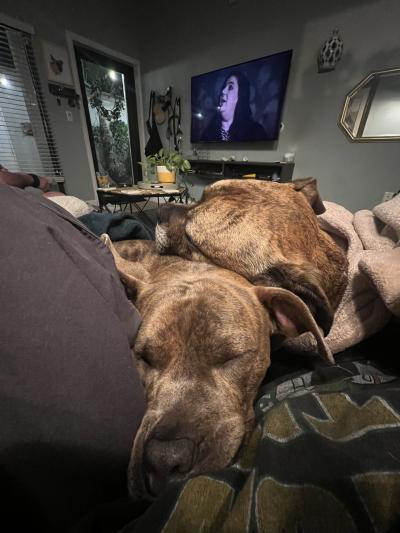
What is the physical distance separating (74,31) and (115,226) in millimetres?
6118

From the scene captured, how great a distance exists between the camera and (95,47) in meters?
5.38

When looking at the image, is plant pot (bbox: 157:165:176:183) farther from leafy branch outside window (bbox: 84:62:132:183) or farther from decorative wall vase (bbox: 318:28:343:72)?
decorative wall vase (bbox: 318:28:343:72)

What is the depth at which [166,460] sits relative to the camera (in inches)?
19.4

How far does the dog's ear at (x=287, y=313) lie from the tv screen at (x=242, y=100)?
4687mm

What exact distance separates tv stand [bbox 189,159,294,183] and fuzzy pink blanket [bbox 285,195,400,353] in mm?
3697

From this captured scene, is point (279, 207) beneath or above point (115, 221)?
above

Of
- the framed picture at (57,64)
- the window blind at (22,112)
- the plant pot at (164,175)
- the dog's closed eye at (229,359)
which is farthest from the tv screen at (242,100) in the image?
the dog's closed eye at (229,359)

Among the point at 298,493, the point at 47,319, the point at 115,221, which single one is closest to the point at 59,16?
the point at 115,221

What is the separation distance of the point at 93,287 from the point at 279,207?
783 mm

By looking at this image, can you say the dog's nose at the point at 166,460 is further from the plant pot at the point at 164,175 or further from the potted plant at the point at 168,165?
the plant pot at the point at 164,175

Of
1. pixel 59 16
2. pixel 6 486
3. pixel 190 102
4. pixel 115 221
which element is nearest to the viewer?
pixel 6 486

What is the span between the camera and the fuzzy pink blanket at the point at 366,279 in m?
0.67

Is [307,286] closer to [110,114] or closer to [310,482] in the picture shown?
[310,482]

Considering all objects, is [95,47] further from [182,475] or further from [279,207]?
[182,475]
